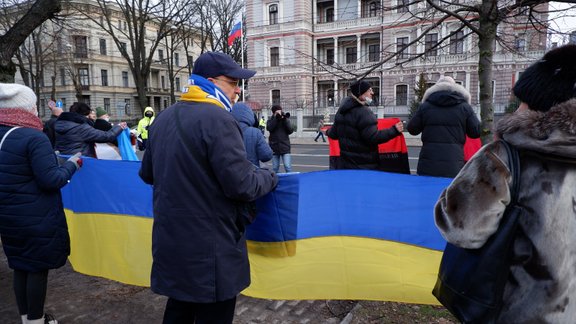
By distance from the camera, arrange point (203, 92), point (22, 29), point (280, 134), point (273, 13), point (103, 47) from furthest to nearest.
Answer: point (103, 47)
point (273, 13)
point (280, 134)
point (22, 29)
point (203, 92)

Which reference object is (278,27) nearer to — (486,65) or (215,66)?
(486,65)

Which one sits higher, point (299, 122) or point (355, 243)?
point (299, 122)

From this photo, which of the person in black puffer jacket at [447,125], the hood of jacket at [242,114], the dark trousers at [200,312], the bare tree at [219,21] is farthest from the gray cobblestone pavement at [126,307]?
the bare tree at [219,21]

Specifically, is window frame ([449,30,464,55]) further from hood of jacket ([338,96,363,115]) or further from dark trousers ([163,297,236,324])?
dark trousers ([163,297,236,324])

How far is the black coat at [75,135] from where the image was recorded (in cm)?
523

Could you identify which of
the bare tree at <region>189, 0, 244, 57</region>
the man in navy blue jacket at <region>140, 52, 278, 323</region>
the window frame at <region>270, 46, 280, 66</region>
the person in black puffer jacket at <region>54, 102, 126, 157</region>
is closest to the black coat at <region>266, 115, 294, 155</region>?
the person in black puffer jacket at <region>54, 102, 126, 157</region>

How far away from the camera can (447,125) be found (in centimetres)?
435

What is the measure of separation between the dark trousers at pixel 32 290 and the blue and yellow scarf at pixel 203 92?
2008 mm

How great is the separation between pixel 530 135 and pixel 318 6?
48.5 meters

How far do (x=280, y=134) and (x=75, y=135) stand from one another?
5.47 m

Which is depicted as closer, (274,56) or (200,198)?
(200,198)


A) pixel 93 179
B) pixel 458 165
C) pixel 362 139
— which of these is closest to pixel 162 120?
pixel 93 179

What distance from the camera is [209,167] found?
2.09 metres

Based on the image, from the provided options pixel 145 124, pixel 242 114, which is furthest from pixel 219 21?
pixel 242 114
